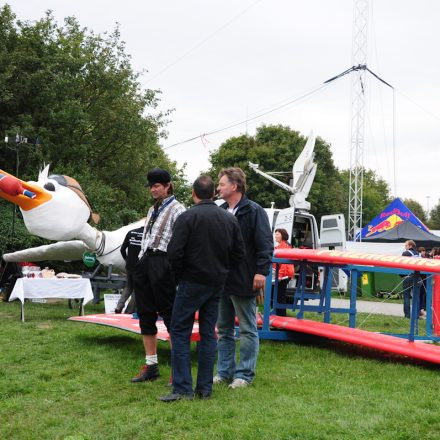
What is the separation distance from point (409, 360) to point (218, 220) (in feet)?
9.79

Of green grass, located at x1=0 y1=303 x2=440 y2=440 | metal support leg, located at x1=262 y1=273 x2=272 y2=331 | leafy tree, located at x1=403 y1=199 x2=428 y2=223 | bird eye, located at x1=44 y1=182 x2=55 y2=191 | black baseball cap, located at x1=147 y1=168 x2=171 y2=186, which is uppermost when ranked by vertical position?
leafy tree, located at x1=403 y1=199 x2=428 y2=223

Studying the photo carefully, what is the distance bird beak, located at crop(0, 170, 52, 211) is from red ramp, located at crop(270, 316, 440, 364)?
3.83 meters

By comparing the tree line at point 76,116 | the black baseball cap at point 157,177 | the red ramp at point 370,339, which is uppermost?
the tree line at point 76,116

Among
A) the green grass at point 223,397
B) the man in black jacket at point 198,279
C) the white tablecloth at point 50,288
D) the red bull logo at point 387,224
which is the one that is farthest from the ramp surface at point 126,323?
the red bull logo at point 387,224

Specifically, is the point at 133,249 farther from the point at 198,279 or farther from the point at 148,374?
the point at 198,279

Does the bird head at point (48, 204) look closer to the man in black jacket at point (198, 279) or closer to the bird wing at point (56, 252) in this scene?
the bird wing at point (56, 252)

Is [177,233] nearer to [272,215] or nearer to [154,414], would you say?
[154,414]

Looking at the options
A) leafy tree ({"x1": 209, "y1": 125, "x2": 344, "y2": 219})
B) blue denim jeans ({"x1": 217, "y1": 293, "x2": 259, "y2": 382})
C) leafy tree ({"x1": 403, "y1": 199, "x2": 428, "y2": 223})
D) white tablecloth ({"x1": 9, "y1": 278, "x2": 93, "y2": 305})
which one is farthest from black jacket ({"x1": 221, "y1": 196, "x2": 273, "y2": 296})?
leafy tree ({"x1": 403, "y1": 199, "x2": 428, "y2": 223})

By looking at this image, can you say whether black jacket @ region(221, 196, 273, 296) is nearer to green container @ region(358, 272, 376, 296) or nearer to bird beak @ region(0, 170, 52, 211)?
bird beak @ region(0, 170, 52, 211)

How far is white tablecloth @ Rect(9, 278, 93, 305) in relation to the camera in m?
9.24

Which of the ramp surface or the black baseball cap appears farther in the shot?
the ramp surface

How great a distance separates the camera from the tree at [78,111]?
18594 millimetres

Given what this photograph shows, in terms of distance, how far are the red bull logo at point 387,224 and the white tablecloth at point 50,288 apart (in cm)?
1512

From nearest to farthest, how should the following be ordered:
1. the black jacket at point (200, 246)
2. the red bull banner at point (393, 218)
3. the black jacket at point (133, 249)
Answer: the black jacket at point (200, 246) → the black jacket at point (133, 249) → the red bull banner at point (393, 218)
